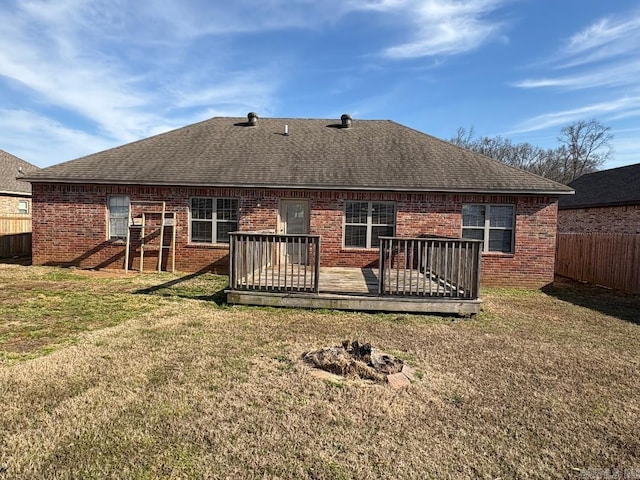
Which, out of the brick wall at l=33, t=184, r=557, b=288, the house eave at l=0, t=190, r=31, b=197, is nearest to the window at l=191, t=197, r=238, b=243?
the brick wall at l=33, t=184, r=557, b=288

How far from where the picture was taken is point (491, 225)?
11258 mm

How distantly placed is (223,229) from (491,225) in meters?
8.47

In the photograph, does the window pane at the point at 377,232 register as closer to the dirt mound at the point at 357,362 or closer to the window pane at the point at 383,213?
the window pane at the point at 383,213

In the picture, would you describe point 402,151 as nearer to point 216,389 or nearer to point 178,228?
point 178,228

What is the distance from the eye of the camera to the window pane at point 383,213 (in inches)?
451

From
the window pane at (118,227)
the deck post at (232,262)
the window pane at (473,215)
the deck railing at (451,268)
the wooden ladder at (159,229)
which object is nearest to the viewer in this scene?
the deck railing at (451,268)

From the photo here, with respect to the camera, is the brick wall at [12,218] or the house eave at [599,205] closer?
the house eave at [599,205]

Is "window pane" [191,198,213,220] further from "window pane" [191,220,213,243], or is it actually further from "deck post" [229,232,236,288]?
"deck post" [229,232,236,288]

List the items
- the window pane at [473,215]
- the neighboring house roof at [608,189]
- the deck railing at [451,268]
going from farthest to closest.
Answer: the neighboring house roof at [608,189] < the window pane at [473,215] < the deck railing at [451,268]

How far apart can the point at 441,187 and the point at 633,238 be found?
573cm

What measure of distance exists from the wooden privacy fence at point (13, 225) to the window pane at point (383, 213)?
48.6 feet

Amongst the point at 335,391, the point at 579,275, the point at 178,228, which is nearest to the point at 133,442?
the point at 335,391

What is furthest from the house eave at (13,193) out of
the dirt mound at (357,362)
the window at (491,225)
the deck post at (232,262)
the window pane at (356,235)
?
the window at (491,225)

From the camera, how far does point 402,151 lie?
13.4m
